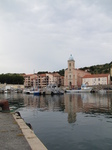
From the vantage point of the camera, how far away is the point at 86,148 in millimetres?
9727

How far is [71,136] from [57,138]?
3.21ft

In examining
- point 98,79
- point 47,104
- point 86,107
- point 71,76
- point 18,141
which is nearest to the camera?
point 18,141

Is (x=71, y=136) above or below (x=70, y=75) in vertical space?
below

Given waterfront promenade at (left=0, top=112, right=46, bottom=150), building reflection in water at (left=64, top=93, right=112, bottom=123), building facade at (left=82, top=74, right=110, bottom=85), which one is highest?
building facade at (left=82, top=74, right=110, bottom=85)

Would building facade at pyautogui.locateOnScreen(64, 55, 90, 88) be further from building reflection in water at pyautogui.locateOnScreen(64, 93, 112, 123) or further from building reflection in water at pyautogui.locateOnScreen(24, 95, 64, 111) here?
building reflection in water at pyautogui.locateOnScreen(64, 93, 112, 123)

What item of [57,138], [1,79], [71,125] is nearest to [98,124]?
[71,125]

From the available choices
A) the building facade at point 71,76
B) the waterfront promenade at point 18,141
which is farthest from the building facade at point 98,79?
the waterfront promenade at point 18,141

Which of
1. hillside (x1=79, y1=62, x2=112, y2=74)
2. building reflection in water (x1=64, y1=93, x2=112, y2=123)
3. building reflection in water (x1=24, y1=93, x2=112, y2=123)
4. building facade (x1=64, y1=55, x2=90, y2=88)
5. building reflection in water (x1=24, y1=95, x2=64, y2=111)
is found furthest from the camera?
hillside (x1=79, y1=62, x2=112, y2=74)

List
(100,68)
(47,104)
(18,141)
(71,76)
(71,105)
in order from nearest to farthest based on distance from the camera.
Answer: (18,141) → (71,105) → (47,104) → (71,76) → (100,68)

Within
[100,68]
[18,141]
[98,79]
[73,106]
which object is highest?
[100,68]

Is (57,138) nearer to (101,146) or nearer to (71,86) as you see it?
(101,146)

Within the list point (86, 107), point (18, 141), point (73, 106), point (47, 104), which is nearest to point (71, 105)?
point (73, 106)

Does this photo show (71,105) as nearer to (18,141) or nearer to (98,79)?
(18,141)

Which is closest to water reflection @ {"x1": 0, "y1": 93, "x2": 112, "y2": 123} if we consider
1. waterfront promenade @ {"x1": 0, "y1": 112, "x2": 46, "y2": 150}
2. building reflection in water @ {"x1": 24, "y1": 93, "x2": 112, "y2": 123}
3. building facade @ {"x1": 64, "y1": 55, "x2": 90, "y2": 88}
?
building reflection in water @ {"x1": 24, "y1": 93, "x2": 112, "y2": 123}
